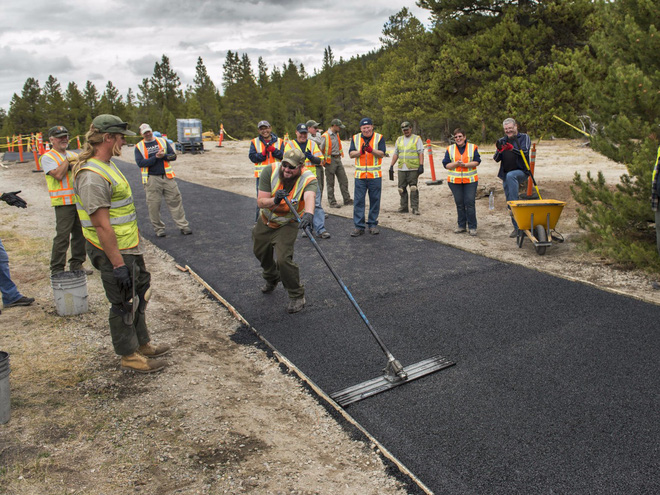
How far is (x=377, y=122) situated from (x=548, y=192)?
128 ft

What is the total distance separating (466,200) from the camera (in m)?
8.30

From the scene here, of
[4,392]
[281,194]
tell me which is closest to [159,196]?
[281,194]

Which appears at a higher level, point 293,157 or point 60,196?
point 293,157

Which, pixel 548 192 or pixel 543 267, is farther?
pixel 548 192

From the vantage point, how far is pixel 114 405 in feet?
11.8

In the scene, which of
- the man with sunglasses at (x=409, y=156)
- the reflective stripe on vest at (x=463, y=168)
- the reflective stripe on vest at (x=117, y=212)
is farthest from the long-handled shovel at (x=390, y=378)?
the man with sunglasses at (x=409, y=156)

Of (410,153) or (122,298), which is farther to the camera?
(410,153)

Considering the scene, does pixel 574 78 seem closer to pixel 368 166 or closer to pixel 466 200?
pixel 466 200

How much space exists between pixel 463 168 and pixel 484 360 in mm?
4718

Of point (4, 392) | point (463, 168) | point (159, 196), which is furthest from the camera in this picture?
point (159, 196)

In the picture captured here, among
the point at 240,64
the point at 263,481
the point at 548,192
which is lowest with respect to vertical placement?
the point at 263,481

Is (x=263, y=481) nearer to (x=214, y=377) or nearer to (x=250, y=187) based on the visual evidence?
(x=214, y=377)

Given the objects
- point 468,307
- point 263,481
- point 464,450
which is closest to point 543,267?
point 468,307

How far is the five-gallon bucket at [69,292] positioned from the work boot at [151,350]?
1436 mm
